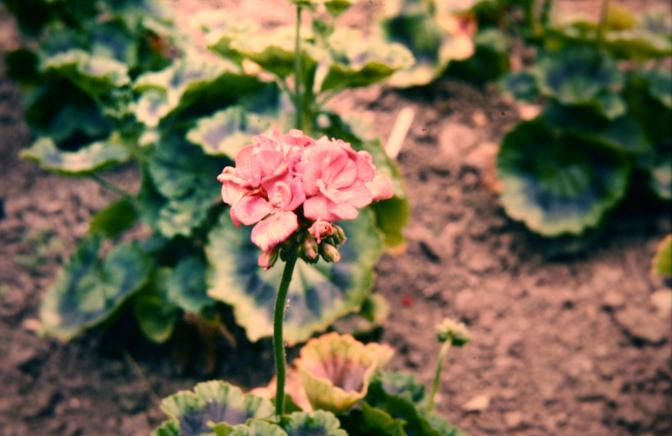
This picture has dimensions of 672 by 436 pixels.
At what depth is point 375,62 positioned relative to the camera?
212cm

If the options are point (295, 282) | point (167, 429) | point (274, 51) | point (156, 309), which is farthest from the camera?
point (156, 309)

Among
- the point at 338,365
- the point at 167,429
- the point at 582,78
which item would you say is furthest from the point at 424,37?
the point at 167,429

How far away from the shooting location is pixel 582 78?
2.83 metres

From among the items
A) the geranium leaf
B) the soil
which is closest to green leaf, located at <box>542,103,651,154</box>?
the soil

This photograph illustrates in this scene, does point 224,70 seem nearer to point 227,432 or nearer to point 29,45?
point 227,432

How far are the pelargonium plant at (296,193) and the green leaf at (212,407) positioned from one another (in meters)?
0.50

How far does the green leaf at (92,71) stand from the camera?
2.32 meters

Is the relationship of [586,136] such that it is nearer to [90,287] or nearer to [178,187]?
[178,187]

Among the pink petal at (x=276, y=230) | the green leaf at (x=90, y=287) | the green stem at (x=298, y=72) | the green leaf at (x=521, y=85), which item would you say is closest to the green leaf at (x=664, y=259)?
the green leaf at (x=521, y=85)

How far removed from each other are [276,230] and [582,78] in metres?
1.88

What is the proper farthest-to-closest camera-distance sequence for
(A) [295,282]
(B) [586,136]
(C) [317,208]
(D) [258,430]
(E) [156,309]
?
(B) [586,136], (E) [156,309], (A) [295,282], (D) [258,430], (C) [317,208]

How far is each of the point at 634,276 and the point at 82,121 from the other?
214cm

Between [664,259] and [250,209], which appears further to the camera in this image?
[664,259]

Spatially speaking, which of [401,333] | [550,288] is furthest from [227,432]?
[550,288]
